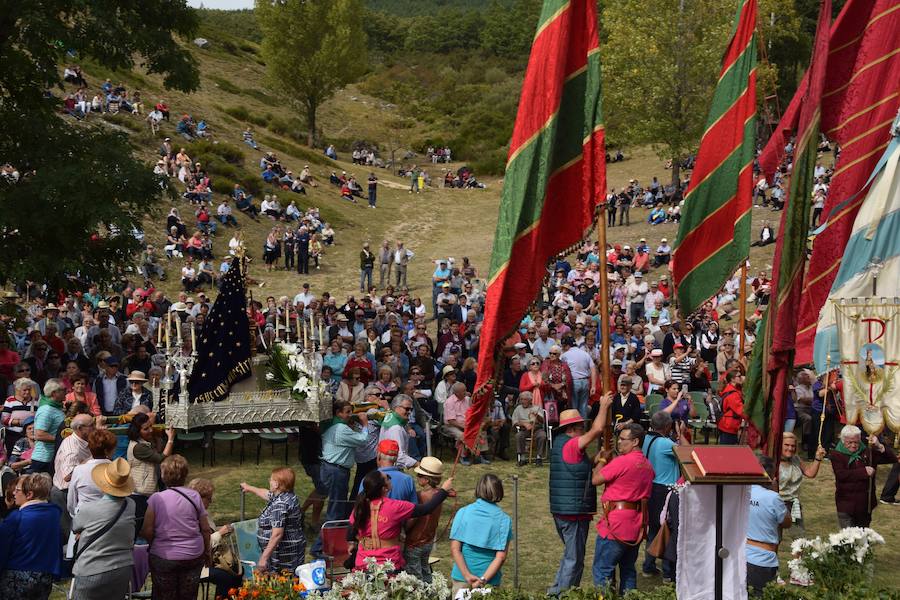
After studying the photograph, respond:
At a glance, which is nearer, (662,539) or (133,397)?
(662,539)

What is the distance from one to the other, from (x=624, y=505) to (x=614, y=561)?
1.79 feet

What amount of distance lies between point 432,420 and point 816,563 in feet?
28.7

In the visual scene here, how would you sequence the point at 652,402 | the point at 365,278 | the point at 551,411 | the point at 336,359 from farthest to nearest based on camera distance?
1. the point at 365,278
2. the point at 652,402
3. the point at 336,359
4. the point at 551,411

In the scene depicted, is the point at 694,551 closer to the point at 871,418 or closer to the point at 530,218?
the point at 530,218

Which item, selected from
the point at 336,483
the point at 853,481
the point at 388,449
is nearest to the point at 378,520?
the point at 388,449

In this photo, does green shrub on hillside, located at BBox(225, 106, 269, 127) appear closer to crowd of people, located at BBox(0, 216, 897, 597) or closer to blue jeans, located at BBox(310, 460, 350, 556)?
crowd of people, located at BBox(0, 216, 897, 597)

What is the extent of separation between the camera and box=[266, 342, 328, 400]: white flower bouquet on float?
14.8 m

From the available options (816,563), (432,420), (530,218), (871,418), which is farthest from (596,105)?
(432,420)

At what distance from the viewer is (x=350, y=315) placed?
2400 cm

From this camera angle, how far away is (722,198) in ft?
40.8

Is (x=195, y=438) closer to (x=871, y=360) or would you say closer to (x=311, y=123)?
(x=871, y=360)

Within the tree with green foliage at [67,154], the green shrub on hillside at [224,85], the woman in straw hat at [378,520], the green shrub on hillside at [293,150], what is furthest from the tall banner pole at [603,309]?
the green shrub on hillside at [224,85]

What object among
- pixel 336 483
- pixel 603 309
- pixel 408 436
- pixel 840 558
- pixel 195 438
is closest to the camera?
pixel 603 309

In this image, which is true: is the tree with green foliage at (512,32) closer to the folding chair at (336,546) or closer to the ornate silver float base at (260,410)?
the ornate silver float base at (260,410)
